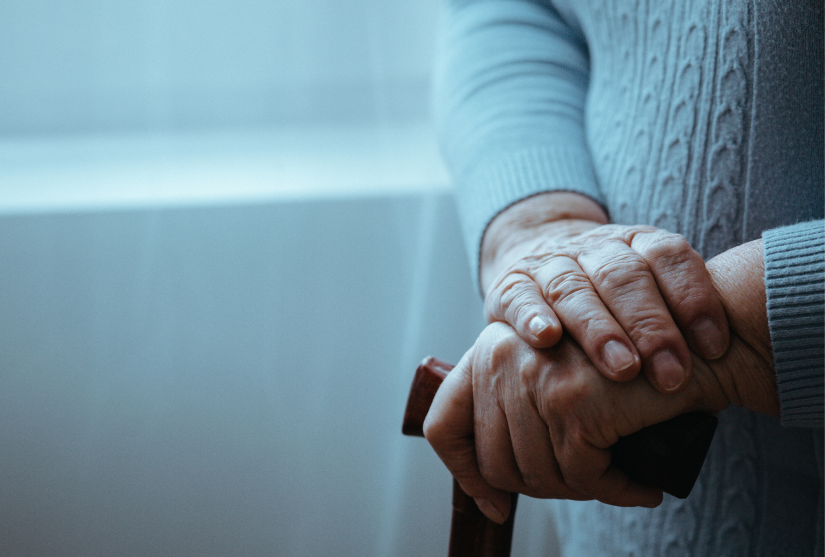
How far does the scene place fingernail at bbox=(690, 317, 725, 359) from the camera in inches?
14.8

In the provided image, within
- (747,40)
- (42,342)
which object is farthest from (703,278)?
(42,342)

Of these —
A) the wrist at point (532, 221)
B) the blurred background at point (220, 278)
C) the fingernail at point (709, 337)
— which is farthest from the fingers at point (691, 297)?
the blurred background at point (220, 278)

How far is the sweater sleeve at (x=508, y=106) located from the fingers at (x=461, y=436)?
0.19 m

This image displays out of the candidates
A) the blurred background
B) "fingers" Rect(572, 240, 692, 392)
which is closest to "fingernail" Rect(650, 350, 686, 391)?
"fingers" Rect(572, 240, 692, 392)

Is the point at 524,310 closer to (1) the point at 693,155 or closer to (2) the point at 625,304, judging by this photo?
(2) the point at 625,304

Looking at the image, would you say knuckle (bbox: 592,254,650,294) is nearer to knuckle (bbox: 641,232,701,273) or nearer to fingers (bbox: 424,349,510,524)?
knuckle (bbox: 641,232,701,273)

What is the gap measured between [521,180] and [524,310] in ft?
0.65

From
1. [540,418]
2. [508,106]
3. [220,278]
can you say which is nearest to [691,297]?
[540,418]

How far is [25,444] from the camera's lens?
0.70 meters

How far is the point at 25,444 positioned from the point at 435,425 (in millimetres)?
580

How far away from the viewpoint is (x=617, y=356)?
14.2 inches

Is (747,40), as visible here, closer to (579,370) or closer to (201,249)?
(579,370)

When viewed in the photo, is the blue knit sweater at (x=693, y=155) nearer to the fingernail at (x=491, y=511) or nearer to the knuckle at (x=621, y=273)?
the knuckle at (x=621, y=273)

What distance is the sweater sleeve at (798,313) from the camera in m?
0.35
